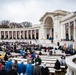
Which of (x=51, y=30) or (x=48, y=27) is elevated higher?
(x=48, y=27)

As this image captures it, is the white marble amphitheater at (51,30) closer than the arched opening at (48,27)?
Yes

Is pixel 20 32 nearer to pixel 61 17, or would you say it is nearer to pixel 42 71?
pixel 61 17

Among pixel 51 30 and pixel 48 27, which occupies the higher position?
pixel 48 27

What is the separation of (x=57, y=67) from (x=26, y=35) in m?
67.3

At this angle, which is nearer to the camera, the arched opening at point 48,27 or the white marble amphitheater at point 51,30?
the white marble amphitheater at point 51,30

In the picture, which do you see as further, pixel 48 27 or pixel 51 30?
pixel 51 30

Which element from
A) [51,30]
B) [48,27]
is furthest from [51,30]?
[48,27]

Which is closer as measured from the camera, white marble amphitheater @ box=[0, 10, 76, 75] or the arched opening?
white marble amphitheater @ box=[0, 10, 76, 75]

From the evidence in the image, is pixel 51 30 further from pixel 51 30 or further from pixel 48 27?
pixel 48 27

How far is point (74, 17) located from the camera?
43094mm

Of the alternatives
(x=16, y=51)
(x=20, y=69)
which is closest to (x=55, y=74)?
(x=20, y=69)

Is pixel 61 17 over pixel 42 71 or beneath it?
over

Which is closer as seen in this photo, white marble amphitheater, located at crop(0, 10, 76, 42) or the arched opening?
white marble amphitheater, located at crop(0, 10, 76, 42)

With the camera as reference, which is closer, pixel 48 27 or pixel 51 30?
pixel 48 27
